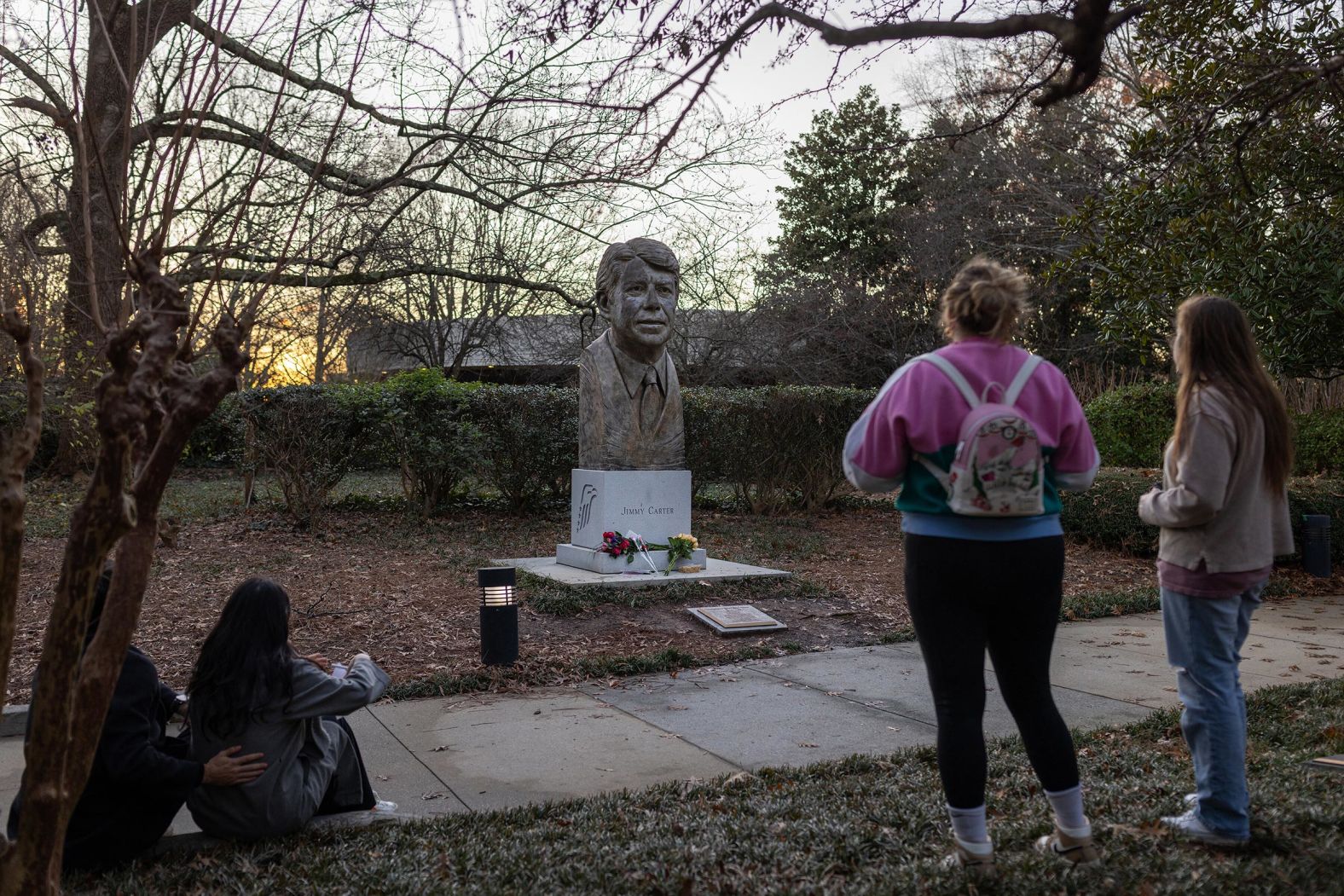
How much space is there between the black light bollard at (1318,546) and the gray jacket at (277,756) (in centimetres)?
1092

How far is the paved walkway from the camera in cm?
495

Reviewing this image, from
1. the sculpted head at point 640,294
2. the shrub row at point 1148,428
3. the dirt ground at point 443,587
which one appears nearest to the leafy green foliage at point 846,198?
the shrub row at point 1148,428

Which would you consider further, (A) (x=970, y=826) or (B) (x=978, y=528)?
(A) (x=970, y=826)

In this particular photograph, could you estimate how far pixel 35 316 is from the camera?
1409 cm

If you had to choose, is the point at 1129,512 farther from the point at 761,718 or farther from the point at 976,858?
the point at 976,858

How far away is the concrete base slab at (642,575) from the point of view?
31.6ft

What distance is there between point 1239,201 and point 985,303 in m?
9.05

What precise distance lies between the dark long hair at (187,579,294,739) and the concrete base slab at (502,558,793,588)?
18.7 ft

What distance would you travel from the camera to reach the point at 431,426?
585 inches

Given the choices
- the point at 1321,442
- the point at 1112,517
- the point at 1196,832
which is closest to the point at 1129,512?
the point at 1112,517

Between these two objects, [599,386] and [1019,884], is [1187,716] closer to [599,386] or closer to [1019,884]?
[1019,884]

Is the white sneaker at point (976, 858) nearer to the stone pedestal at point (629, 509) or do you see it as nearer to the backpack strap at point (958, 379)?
the backpack strap at point (958, 379)

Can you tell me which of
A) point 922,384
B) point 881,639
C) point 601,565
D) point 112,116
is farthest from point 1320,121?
point 112,116

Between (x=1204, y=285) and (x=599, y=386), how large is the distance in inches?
243
